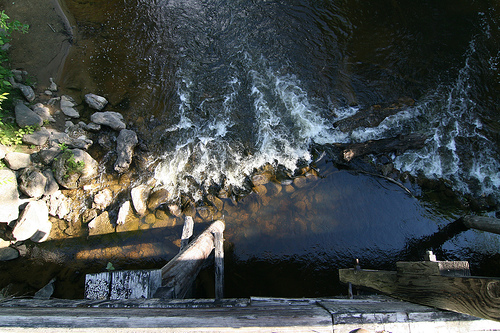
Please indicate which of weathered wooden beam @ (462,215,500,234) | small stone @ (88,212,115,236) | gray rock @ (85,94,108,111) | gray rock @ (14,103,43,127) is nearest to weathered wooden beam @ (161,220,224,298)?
small stone @ (88,212,115,236)

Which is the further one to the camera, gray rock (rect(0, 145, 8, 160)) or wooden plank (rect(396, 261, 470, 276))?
gray rock (rect(0, 145, 8, 160))

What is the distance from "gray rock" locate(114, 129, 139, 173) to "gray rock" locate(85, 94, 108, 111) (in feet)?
3.90

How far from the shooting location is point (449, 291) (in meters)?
2.07

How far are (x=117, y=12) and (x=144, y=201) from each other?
716 cm

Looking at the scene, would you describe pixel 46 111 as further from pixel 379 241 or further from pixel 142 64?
pixel 379 241

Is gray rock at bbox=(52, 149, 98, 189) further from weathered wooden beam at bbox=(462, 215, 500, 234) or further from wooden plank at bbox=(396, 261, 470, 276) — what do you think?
weathered wooden beam at bbox=(462, 215, 500, 234)

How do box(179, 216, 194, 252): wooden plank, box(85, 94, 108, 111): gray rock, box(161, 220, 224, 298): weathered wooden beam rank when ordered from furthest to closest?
box(85, 94, 108, 111): gray rock < box(179, 216, 194, 252): wooden plank < box(161, 220, 224, 298): weathered wooden beam

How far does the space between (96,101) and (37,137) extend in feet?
5.73

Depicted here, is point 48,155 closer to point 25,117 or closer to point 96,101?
point 25,117

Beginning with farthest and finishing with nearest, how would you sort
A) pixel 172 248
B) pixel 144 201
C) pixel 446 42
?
pixel 446 42, pixel 144 201, pixel 172 248

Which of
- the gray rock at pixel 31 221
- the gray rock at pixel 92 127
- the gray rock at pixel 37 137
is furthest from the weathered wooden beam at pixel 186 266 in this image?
the gray rock at pixel 37 137

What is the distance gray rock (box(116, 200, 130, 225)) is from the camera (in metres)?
5.68

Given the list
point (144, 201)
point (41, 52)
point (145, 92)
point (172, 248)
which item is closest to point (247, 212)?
point (172, 248)

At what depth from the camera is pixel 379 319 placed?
1842 mm
